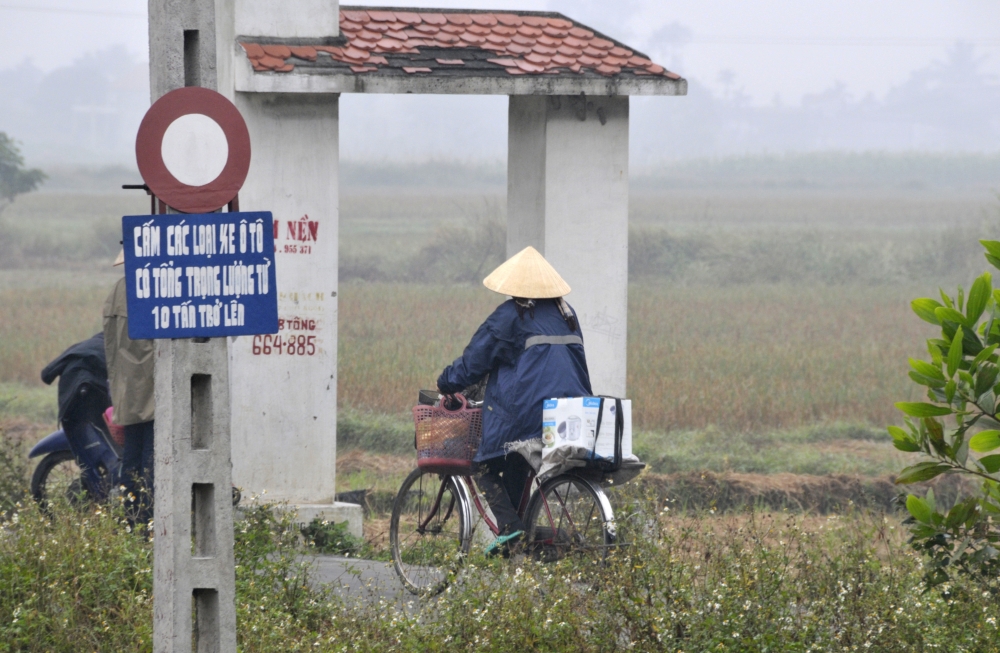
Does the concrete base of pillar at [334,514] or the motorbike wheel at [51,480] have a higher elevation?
the motorbike wheel at [51,480]

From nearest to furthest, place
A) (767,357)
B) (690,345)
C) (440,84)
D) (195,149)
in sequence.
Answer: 1. (195,149)
2. (440,84)
3. (767,357)
4. (690,345)

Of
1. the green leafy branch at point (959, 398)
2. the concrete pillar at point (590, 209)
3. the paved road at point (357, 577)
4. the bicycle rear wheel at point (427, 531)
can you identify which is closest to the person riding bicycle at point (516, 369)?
the bicycle rear wheel at point (427, 531)

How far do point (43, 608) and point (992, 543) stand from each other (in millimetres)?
4046

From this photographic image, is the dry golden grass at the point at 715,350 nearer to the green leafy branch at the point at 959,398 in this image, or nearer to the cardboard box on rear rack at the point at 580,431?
the cardboard box on rear rack at the point at 580,431

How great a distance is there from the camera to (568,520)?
595 cm

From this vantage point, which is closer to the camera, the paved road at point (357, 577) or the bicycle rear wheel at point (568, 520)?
the bicycle rear wheel at point (568, 520)

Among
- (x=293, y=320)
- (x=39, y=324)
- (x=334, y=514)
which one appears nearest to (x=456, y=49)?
(x=293, y=320)

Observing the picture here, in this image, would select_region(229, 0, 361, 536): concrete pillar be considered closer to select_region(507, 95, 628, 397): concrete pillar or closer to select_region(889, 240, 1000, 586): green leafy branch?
select_region(507, 95, 628, 397): concrete pillar

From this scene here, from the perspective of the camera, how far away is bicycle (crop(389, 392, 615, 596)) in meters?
5.71

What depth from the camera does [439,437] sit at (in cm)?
636

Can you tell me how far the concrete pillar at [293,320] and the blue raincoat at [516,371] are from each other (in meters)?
1.84

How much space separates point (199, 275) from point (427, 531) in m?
2.99

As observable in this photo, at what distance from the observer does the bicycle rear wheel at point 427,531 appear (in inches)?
251

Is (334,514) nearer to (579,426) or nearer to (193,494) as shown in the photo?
(579,426)
